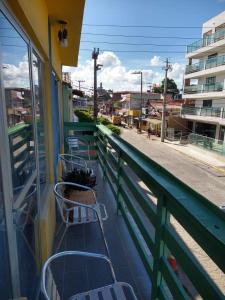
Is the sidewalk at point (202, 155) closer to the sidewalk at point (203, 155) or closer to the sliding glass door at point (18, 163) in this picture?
the sidewalk at point (203, 155)

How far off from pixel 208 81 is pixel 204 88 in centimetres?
137

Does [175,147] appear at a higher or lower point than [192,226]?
lower

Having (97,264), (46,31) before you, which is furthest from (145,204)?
(46,31)

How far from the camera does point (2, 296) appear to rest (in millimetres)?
1017

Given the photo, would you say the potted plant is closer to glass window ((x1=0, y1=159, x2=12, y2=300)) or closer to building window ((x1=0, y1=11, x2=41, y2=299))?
building window ((x1=0, y1=11, x2=41, y2=299))

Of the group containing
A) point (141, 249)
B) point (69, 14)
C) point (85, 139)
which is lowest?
point (141, 249)

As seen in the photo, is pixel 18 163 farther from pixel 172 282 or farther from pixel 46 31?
pixel 46 31

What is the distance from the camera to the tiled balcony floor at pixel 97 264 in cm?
182

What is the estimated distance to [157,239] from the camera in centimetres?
130

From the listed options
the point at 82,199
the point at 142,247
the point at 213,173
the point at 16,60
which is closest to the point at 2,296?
the point at 142,247

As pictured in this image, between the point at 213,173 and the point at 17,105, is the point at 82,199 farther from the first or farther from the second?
the point at 213,173

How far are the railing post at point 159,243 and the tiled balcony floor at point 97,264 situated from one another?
423mm

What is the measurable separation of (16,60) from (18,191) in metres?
0.74

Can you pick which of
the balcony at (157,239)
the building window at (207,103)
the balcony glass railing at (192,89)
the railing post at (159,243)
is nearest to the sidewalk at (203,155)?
the building window at (207,103)
